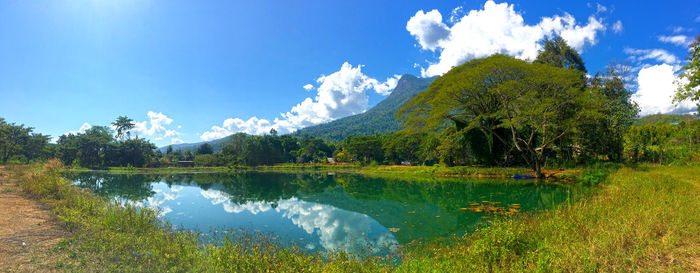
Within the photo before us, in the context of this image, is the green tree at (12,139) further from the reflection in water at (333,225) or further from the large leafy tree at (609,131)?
the large leafy tree at (609,131)

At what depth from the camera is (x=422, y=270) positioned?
400cm

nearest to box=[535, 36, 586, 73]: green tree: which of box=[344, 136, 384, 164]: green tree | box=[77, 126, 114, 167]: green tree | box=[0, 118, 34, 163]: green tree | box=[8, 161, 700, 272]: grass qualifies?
box=[8, 161, 700, 272]: grass

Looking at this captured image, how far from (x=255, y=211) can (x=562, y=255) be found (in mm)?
10571

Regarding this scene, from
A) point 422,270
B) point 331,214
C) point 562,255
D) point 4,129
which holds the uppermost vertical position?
point 4,129

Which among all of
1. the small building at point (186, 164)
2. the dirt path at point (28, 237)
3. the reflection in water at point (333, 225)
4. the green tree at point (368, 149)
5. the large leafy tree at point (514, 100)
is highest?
the large leafy tree at point (514, 100)

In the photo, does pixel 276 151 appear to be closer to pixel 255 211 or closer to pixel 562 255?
pixel 255 211

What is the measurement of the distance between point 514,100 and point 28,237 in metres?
23.8

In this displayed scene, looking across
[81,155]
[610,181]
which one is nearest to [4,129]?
[81,155]

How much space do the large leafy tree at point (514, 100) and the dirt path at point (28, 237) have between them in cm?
2100

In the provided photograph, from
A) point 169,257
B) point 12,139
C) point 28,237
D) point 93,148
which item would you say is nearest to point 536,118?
point 169,257

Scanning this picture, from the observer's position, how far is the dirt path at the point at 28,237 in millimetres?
4109

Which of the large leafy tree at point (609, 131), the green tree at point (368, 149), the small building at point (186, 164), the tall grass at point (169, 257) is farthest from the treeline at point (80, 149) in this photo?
the large leafy tree at point (609, 131)

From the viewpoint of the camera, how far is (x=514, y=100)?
19.2m

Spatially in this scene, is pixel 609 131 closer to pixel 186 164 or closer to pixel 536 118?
pixel 536 118
